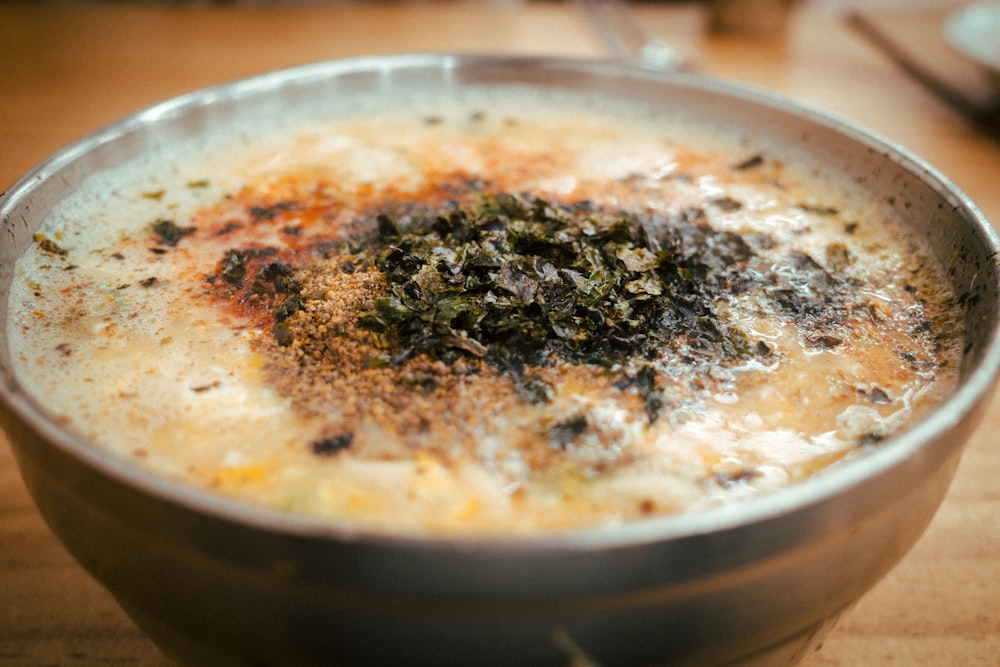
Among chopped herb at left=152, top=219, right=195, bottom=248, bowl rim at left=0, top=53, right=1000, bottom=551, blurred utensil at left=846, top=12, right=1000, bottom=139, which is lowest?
bowl rim at left=0, top=53, right=1000, bottom=551

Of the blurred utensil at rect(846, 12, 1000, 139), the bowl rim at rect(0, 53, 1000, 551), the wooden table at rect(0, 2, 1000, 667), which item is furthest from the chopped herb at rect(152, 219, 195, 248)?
the blurred utensil at rect(846, 12, 1000, 139)

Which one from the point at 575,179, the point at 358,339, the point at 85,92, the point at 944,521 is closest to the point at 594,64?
the point at 575,179

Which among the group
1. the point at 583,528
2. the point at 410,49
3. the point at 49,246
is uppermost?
the point at 410,49

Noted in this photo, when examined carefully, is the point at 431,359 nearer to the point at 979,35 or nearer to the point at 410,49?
the point at 410,49

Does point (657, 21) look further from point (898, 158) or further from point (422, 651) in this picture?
point (422, 651)

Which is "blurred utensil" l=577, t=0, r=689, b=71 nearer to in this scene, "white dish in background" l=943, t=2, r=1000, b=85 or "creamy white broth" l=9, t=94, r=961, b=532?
"white dish in background" l=943, t=2, r=1000, b=85

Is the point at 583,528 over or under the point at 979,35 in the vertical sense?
under

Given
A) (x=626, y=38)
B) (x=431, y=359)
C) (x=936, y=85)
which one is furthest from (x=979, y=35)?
(x=431, y=359)
